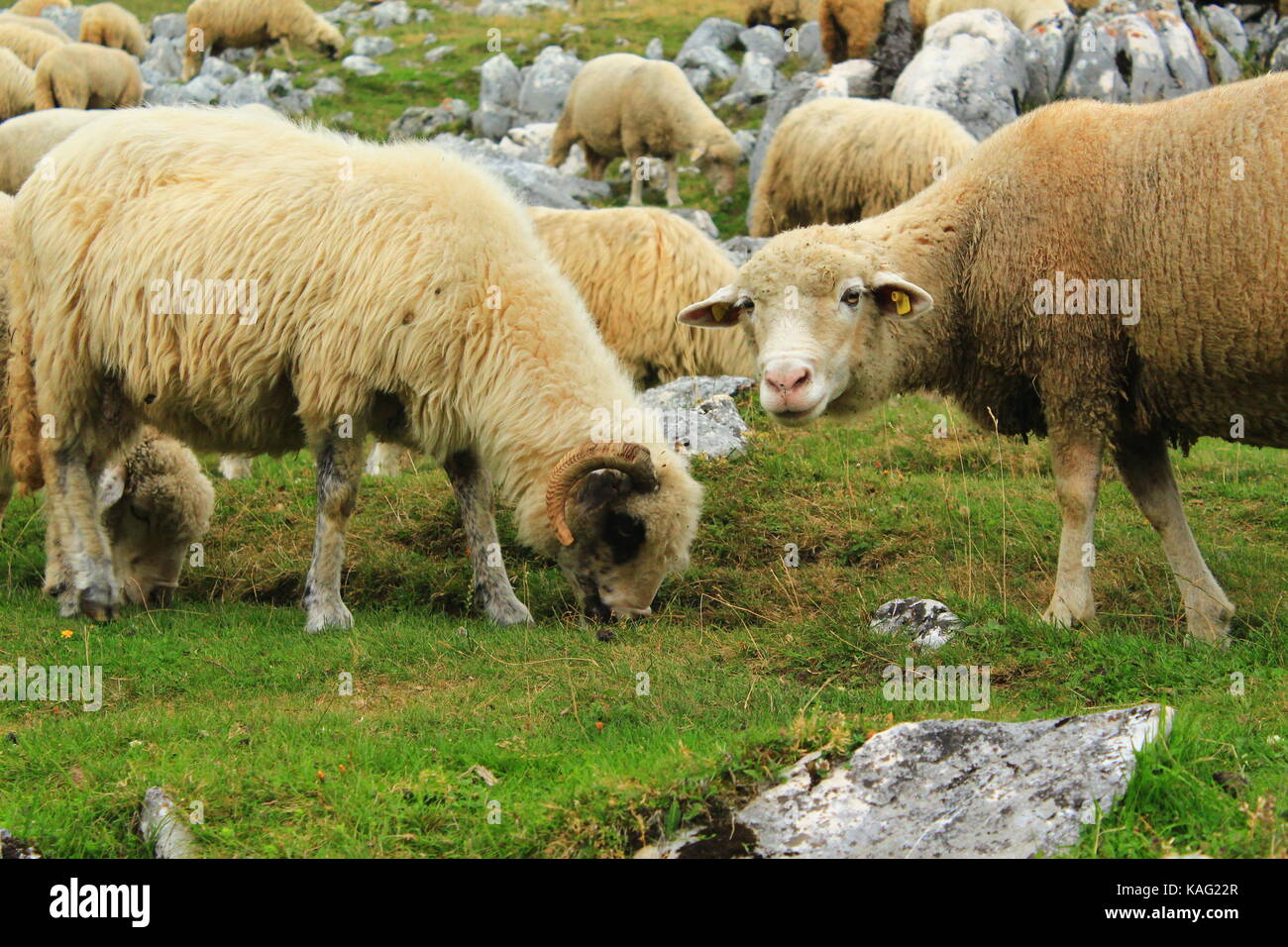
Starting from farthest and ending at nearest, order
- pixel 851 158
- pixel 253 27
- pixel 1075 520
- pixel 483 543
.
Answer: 1. pixel 253 27
2. pixel 851 158
3. pixel 483 543
4. pixel 1075 520

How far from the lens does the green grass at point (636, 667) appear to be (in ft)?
14.9

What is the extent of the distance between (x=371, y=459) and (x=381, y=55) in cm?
2463

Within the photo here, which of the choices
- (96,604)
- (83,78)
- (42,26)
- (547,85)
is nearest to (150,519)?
(96,604)

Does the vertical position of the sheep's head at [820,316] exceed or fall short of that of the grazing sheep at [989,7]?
it falls short

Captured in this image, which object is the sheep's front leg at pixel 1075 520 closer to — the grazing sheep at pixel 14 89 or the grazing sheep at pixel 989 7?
the grazing sheep at pixel 989 7

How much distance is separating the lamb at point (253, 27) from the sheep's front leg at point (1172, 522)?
93.2 feet

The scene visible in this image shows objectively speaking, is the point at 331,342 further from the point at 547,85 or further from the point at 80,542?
the point at 547,85

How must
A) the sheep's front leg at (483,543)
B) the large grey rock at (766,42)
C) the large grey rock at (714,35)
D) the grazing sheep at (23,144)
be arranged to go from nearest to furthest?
the sheep's front leg at (483,543) → the grazing sheep at (23,144) → the large grey rock at (766,42) → the large grey rock at (714,35)

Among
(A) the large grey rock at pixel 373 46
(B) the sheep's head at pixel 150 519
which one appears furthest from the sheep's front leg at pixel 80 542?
(A) the large grey rock at pixel 373 46

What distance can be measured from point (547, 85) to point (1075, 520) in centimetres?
2229

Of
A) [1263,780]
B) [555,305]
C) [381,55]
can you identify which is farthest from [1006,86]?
[381,55]

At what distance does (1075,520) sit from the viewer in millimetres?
6312

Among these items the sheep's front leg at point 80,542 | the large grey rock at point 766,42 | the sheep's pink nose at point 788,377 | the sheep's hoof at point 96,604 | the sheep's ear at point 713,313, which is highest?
the large grey rock at point 766,42

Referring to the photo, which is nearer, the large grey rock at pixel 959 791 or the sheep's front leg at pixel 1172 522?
the large grey rock at pixel 959 791
